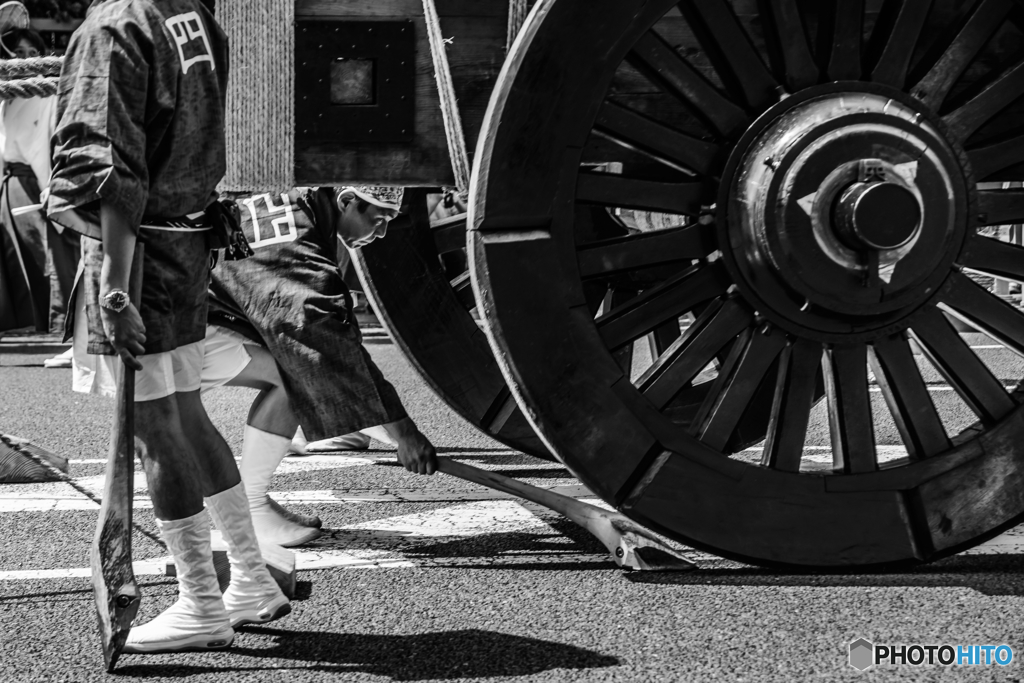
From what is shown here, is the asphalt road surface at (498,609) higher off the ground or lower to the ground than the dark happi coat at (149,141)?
lower

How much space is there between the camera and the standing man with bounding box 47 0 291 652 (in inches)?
96.2

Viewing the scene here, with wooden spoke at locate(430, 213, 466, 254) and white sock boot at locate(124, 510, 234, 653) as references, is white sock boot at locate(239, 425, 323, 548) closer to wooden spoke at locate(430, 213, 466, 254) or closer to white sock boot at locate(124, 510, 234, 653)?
wooden spoke at locate(430, 213, 466, 254)

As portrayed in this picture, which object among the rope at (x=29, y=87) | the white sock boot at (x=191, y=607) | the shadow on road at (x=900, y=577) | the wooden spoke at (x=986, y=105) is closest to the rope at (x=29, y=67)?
the rope at (x=29, y=87)

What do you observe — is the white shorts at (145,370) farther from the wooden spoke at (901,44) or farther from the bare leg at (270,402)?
the wooden spoke at (901,44)

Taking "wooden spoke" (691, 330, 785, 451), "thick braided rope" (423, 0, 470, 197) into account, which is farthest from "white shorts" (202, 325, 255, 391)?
"wooden spoke" (691, 330, 785, 451)

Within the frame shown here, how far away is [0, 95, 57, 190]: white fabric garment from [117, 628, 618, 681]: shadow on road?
10.3ft

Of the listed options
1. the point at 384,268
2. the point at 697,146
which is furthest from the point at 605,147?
the point at 384,268

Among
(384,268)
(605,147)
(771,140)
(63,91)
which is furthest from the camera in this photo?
(384,268)

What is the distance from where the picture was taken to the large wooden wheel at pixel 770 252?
2.58m

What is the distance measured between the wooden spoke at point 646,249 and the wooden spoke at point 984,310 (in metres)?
0.54

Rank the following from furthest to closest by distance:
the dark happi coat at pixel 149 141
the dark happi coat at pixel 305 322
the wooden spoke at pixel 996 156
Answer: the dark happi coat at pixel 305 322, the wooden spoke at pixel 996 156, the dark happi coat at pixel 149 141

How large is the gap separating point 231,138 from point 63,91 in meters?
0.44

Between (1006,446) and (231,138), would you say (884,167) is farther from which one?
(231,138)

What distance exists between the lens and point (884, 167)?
8.70ft
